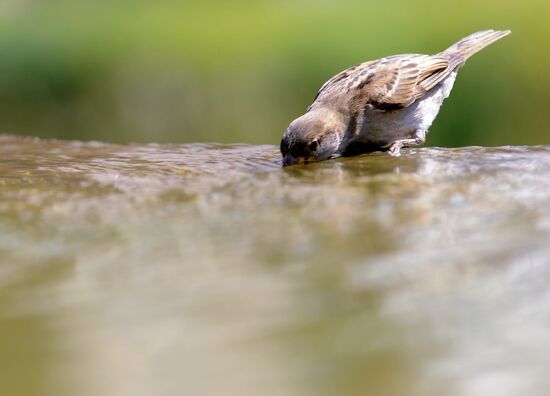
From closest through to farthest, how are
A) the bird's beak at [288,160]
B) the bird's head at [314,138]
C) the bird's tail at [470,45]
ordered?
the bird's beak at [288,160], the bird's head at [314,138], the bird's tail at [470,45]

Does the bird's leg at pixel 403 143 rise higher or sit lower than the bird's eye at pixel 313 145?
lower

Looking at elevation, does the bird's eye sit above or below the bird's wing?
below

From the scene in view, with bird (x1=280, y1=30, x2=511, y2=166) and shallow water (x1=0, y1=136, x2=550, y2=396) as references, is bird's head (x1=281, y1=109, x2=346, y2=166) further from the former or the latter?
shallow water (x1=0, y1=136, x2=550, y2=396)

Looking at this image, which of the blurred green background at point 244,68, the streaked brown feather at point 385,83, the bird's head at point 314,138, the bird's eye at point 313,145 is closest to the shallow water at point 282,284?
the bird's head at point 314,138

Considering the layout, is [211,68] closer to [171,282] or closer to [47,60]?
[47,60]

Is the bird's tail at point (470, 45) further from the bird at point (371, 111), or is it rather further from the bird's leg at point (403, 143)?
the bird's leg at point (403, 143)

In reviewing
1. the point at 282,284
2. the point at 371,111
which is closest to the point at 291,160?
the point at 371,111

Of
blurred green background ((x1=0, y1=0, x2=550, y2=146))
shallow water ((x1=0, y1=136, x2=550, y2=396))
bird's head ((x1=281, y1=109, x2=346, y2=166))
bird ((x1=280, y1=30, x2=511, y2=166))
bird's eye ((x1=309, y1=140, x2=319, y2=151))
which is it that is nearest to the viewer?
shallow water ((x1=0, y1=136, x2=550, y2=396))

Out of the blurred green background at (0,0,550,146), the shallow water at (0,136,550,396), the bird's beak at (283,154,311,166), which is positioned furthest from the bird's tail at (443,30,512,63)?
the shallow water at (0,136,550,396)
